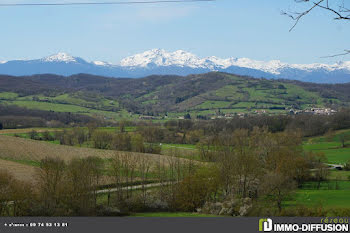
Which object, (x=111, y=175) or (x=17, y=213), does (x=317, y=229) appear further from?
(x=111, y=175)

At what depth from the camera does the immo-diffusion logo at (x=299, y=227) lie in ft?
44.0

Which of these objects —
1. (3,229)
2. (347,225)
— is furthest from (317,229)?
(3,229)

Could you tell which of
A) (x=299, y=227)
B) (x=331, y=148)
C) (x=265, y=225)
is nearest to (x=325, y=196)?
(x=299, y=227)

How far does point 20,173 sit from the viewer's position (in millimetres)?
43188

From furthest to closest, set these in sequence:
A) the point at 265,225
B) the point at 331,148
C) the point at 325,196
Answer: the point at 331,148 → the point at 325,196 → the point at 265,225

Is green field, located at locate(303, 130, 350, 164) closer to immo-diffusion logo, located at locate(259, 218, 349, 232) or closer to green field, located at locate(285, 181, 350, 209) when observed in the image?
green field, located at locate(285, 181, 350, 209)

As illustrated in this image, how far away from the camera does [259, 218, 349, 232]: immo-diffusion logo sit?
13414mm

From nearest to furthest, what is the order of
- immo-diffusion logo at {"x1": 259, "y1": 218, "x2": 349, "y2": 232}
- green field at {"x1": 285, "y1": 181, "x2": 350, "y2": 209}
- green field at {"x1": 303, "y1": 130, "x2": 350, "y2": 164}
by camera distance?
immo-diffusion logo at {"x1": 259, "y1": 218, "x2": 349, "y2": 232}
green field at {"x1": 285, "y1": 181, "x2": 350, "y2": 209}
green field at {"x1": 303, "y1": 130, "x2": 350, "y2": 164}

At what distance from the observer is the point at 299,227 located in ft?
44.8

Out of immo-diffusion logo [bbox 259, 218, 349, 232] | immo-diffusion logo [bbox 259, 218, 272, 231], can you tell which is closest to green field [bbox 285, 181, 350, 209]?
immo-diffusion logo [bbox 259, 218, 349, 232]

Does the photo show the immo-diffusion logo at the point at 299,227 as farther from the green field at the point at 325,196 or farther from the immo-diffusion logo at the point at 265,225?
the green field at the point at 325,196

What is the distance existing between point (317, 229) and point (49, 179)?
23216mm

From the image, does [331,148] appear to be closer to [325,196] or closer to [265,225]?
[325,196]

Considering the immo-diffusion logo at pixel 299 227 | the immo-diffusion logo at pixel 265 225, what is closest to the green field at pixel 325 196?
the immo-diffusion logo at pixel 299 227
